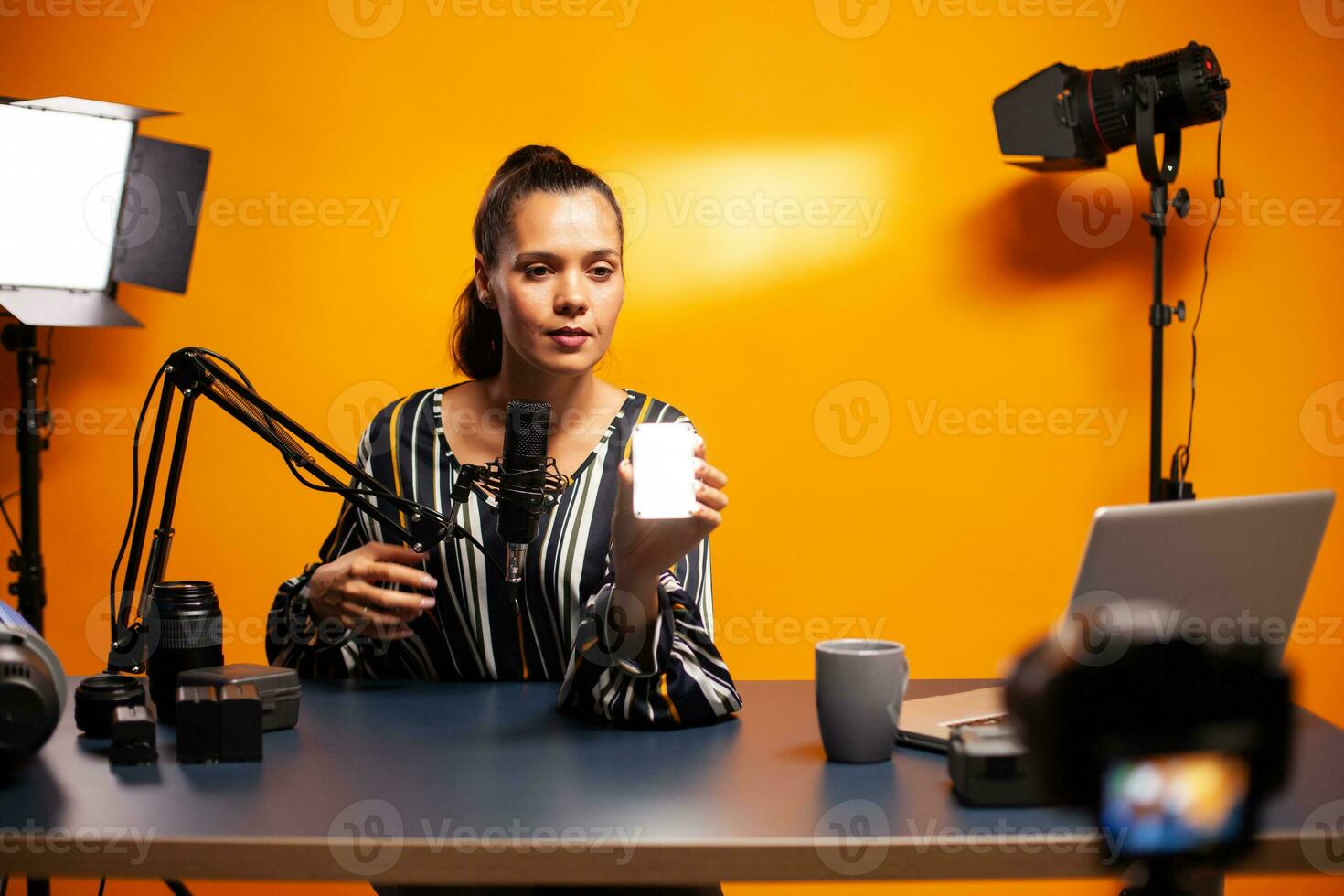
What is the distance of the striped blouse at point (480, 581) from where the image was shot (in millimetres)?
1553

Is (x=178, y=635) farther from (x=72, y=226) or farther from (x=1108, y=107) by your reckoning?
(x=1108, y=107)

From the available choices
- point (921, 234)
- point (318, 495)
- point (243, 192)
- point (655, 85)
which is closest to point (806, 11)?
point (655, 85)

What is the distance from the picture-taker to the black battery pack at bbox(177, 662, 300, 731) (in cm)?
119

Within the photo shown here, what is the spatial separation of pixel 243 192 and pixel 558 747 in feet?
6.85

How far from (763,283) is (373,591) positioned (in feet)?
5.28

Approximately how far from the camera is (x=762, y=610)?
9.27 feet

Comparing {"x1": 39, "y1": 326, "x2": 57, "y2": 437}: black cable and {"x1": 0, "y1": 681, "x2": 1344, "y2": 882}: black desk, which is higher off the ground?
{"x1": 39, "y1": 326, "x2": 57, "y2": 437}: black cable

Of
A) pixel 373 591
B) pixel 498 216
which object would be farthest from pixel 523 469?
pixel 498 216

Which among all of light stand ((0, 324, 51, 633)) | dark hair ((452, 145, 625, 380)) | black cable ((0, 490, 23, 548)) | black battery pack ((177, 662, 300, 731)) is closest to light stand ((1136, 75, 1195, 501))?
dark hair ((452, 145, 625, 380))

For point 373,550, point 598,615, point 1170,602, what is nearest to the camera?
point 1170,602

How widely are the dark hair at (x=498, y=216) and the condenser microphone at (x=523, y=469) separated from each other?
0.58m

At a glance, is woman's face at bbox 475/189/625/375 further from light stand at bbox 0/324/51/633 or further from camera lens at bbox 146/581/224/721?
light stand at bbox 0/324/51/633

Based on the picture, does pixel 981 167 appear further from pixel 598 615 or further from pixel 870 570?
pixel 598 615

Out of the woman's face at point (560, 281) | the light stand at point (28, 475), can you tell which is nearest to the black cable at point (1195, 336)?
the woman's face at point (560, 281)
